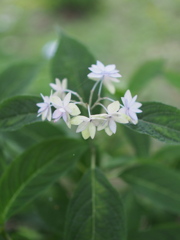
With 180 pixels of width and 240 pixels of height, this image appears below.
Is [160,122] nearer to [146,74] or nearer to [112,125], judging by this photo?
[112,125]

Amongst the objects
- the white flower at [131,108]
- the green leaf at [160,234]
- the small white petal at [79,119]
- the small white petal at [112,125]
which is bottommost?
the green leaf at [160,234]

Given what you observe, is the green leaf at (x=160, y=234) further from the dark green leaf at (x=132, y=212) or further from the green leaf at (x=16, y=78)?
the green leaf at (x=16, y=78)

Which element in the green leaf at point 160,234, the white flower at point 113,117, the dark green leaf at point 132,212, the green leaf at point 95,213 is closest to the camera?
the white flower at point 113,117

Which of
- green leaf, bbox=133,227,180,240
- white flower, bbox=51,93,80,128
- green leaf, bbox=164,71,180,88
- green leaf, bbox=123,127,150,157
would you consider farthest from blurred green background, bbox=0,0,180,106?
white flower, bbox=51,93,80,128

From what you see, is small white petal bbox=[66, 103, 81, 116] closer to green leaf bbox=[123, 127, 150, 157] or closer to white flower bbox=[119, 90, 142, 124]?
white flower bbox=[119, 90, 142, 124]

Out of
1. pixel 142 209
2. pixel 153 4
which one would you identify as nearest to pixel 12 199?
pixel 142 209

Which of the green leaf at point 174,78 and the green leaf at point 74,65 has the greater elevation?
the green leaf at point 174,78

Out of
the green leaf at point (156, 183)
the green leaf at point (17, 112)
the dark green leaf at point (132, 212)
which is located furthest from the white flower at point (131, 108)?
the dark green leaf at point (132, 212)
